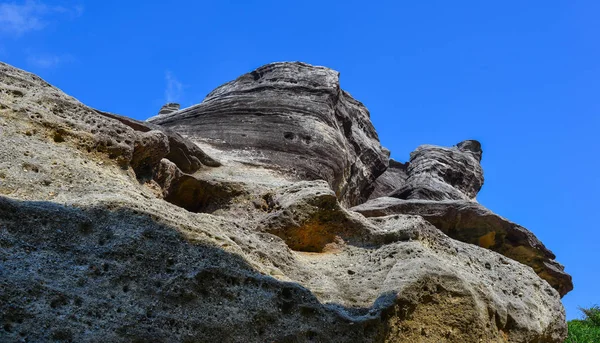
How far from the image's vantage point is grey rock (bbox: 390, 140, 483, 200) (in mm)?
13844

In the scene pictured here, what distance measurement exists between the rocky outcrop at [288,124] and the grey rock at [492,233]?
2.94 ft

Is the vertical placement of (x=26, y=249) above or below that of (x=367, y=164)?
below

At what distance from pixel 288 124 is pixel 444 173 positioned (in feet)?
21.5

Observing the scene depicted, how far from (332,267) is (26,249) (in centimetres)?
242

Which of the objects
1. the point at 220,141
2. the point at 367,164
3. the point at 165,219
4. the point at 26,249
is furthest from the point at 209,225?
the point at 367,164

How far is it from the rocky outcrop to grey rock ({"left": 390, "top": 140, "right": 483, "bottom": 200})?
2105 millimetres

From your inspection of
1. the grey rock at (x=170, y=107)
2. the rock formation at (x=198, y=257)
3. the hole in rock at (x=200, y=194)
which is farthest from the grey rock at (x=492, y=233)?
the grey rock at (x=170, y=107)

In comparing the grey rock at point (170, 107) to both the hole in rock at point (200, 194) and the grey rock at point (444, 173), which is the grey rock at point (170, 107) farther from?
the hole in rock at point (200, 194)

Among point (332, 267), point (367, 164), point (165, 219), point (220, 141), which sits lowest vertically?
point (165, 219)

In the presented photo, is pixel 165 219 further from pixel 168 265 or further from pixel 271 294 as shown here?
pixel 271 294

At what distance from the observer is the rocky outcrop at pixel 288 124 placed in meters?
9.76

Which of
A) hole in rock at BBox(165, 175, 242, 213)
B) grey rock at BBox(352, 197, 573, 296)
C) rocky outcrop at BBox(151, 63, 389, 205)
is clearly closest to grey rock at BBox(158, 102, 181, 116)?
rocky outcrop at BBox(151, 63, 389, 205)

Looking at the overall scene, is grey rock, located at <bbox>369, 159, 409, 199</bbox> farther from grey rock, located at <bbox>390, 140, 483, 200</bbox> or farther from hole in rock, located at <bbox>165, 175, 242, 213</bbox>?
hole in rock, located at <bbox>165, 175, 242, 213</bbox>

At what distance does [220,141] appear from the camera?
978cm
